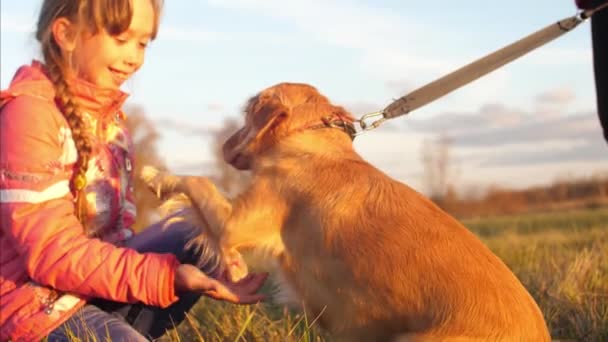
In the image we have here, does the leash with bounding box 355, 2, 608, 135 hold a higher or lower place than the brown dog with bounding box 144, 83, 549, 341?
higher

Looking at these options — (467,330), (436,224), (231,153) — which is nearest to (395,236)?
(436,224)

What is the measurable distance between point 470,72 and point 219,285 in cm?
150

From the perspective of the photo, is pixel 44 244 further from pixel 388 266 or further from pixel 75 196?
pixel 388 266

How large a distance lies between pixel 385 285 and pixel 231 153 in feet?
3.41

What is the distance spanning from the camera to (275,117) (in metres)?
3.44

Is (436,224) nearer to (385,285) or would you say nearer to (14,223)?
(385,285)

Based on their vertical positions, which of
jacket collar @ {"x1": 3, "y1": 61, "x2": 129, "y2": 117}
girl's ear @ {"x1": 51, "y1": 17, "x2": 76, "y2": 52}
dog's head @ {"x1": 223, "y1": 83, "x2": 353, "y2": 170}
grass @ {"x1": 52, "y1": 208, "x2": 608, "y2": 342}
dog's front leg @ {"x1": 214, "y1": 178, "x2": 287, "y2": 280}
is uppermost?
girl's ear @ {"x1": 51, "y1": 17, "x2": 76, "y2": 52}

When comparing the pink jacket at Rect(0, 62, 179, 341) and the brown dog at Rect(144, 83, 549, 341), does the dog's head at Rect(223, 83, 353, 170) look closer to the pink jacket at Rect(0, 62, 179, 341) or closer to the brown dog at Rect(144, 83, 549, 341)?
the brown dog at Rect(144, 83, 549, 341)

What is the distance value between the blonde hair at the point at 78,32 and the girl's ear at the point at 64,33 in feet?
0.06

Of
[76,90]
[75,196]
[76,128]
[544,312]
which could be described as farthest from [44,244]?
[544,312]

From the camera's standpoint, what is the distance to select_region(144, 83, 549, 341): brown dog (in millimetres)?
2883

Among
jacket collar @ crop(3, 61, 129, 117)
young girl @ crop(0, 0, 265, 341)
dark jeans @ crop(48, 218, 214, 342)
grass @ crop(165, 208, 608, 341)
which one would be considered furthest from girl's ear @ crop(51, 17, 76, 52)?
grass @ crop(165, 208, 608, 341)

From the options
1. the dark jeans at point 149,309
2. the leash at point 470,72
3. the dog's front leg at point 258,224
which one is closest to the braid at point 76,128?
the dark jeans at point 149,309

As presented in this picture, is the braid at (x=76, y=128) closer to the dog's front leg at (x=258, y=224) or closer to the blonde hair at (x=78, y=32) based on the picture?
the blonde hair at (x=78, y=32)
